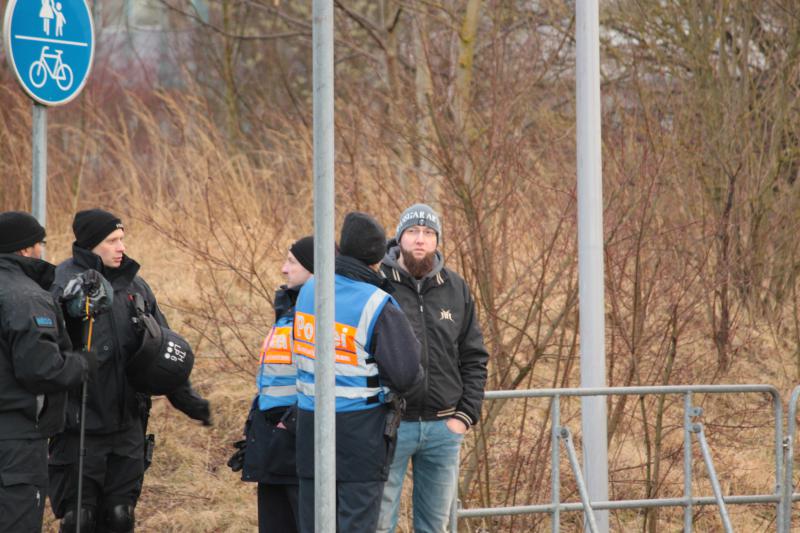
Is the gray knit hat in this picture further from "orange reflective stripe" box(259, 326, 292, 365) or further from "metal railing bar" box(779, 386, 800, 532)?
"metal railing bar" box(779, 386, 800, 532)

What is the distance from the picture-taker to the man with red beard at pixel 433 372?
5922 mm

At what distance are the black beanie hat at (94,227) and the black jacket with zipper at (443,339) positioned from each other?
4.44 ft

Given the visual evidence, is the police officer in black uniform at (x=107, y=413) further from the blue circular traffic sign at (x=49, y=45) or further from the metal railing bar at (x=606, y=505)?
the metal railing bar at (x=606, y=505)

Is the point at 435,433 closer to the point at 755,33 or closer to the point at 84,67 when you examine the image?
the point at 84,67

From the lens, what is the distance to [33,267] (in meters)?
5.74

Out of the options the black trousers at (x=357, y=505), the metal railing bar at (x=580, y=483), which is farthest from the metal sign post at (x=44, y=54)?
the metal railing bar at (x=580, y=483)

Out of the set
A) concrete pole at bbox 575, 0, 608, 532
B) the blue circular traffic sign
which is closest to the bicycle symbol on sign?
the blue circular traffic sign

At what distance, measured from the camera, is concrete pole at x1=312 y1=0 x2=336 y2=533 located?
13.4 feet

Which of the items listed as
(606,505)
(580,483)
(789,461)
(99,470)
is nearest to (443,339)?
(580,483)

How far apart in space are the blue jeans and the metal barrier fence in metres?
0.26

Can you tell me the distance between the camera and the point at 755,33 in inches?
488

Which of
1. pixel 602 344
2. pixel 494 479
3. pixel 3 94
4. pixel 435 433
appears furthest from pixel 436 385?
pixel 3 94

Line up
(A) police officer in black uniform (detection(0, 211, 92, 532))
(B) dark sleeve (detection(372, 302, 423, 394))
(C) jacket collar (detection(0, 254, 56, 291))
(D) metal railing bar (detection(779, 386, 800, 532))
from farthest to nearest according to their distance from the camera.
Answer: (D) metal railing bar (detection(779, 386, 800, 532))
(C) jacket collar (detection(0, 254, 56, 291))
(A) police officer in black uniform (detection(0, 211, 92, 532))
(B) dark sleeve (detection(372, 302, 423, 394))

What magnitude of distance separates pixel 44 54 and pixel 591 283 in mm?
3165
